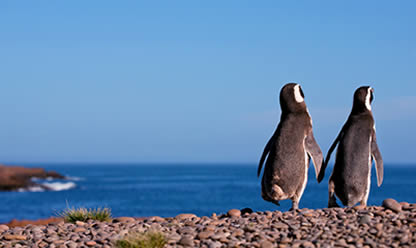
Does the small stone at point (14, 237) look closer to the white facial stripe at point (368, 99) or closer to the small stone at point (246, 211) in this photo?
the small stone at point (246, 211)

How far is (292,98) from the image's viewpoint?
9047mm

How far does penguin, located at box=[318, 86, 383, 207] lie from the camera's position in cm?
889

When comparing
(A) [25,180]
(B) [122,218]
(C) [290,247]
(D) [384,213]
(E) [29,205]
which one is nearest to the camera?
→ (C) [290,247]

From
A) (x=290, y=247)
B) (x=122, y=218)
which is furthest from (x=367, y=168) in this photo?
(x=122, y=218)

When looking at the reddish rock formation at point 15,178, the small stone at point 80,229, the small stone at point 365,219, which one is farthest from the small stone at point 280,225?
the reddish rock formation at point 15,178

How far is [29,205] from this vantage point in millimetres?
42812

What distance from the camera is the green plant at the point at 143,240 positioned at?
6617mm

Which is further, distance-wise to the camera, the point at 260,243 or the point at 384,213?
the point at 384,213

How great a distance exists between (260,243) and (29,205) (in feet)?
127

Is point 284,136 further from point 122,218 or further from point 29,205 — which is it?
point 29,205

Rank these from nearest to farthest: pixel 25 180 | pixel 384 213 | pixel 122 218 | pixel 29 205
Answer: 1. pixel 384 213
2. pixel 122 218
3. pixel 25 180
4. pixel 29 205

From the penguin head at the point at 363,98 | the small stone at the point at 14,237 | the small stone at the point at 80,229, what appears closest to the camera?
the small stone at the point at 14,237

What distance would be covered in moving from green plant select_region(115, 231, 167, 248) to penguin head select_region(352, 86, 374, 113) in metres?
4.03

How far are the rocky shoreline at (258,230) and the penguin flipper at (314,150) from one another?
0.94 meters
